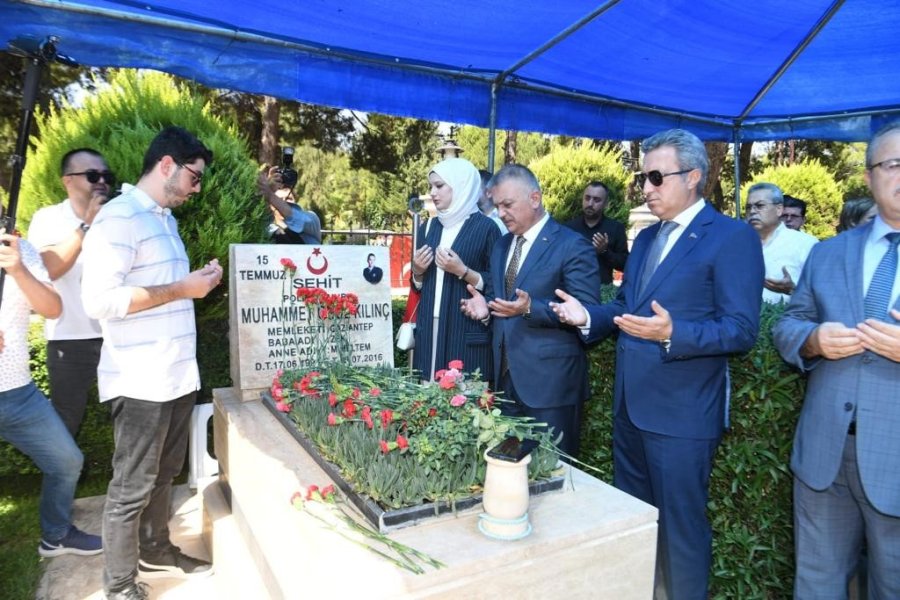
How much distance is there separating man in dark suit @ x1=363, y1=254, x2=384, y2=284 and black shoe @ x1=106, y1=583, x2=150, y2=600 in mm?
2027

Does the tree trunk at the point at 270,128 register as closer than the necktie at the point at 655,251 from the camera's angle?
No

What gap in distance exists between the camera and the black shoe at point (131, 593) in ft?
7.98

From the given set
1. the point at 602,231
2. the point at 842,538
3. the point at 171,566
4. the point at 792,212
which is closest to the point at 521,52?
the point at 602,231

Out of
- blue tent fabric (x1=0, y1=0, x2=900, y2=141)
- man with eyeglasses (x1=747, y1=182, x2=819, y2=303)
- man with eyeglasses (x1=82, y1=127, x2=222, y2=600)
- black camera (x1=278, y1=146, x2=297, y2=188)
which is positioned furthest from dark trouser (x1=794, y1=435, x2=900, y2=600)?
black camera (x1=278, y1=146, x2=297, y2=188)

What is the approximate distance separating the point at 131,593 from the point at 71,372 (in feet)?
4.58

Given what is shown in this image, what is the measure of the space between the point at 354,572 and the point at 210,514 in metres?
1.80

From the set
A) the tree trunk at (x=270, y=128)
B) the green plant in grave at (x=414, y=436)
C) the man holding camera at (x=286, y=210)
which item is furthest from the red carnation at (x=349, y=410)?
the tree trunk at (x=270, y=128)

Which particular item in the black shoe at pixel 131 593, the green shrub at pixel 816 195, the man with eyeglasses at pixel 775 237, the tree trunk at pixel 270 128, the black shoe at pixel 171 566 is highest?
the tree trunk at pixel 270 128

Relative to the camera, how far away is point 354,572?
150cm

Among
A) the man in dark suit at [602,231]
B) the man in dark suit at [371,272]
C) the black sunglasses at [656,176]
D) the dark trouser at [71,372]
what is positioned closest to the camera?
the black sunglasses at [656,176]

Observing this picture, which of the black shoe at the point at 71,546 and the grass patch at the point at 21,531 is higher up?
the black shoe at the point at 71,546

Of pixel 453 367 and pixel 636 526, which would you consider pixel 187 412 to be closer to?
pixel 453 367

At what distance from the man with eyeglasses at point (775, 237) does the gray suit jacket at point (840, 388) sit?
2.07m

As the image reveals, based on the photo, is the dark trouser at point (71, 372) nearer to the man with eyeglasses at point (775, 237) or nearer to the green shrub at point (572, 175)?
the man with eyeglasses at point (775, 237)
